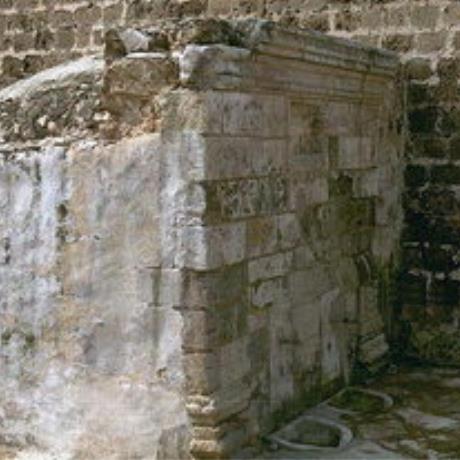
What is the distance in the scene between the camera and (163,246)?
4.41m

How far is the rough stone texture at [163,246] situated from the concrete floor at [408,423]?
0.36 m

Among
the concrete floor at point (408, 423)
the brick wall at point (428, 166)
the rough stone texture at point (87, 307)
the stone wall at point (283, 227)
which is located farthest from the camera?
the brick wall at point (428, 166)

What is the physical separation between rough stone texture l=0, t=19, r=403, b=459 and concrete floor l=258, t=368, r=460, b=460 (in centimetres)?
36

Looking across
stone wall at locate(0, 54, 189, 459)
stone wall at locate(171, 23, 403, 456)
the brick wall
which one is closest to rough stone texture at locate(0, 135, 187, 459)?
stone wall at locate(0, 54, 189, 459)

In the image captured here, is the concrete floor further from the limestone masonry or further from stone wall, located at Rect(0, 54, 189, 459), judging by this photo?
stone wall, located at Rect(0, 54, 189, 459)

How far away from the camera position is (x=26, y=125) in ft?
16.0

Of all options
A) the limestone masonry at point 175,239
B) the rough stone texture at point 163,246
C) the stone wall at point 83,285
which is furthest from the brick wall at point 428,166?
the stone wall at point 83,285

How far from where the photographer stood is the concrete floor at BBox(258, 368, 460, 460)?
473 cm

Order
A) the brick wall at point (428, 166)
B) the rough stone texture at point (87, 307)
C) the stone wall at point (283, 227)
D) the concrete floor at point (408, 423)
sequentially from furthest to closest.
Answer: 1. the brick wall at point (428, 166)
2. the concrete floor at point (408, 423)
3. the rough stone texture at point (87, 307)
4. the stone wall at point (283, 227)

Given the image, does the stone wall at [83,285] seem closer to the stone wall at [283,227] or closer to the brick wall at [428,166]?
the stone wall at [283,227]

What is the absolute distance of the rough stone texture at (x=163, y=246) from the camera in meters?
4.35

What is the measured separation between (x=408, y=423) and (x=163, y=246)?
1.84m

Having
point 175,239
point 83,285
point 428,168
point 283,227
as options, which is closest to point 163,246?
point 175,239

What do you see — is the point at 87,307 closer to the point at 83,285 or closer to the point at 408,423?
the point at 83,285
